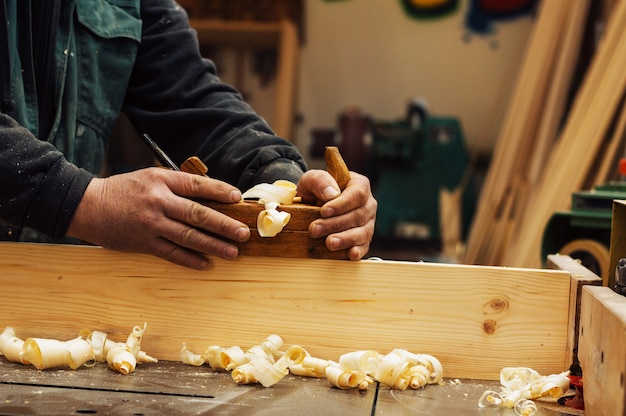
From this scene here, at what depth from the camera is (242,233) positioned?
1.24 m

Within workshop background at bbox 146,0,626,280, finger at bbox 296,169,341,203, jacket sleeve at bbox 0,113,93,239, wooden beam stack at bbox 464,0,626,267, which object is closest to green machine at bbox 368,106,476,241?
workshop background at bbox 146,0,626,280

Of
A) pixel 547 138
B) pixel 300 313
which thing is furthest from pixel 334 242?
pixel 547 138

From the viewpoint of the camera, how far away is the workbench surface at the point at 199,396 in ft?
3.28

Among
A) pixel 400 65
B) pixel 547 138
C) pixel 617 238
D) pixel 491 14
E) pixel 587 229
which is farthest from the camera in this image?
pixel 400 65

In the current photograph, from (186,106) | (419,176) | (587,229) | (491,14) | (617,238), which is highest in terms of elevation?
(491,14)

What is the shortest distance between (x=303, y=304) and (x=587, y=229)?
1273 millimetres

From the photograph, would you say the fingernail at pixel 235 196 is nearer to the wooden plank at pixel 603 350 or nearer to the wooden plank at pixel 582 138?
the wooden plank at pixel 603 350

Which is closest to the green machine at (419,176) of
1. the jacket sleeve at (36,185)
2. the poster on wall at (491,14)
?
the poster on wall at (491,14)

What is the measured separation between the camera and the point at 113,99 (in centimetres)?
176

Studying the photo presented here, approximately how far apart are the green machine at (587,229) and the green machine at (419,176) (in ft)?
7.79

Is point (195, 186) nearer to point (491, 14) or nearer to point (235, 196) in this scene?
point (235, 196)

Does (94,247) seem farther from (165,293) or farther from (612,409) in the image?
(612,409)

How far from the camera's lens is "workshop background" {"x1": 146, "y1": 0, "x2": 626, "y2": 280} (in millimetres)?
3988

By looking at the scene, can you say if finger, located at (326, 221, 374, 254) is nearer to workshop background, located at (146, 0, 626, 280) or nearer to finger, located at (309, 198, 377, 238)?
finger, located at (309, 198, 377, 238)
